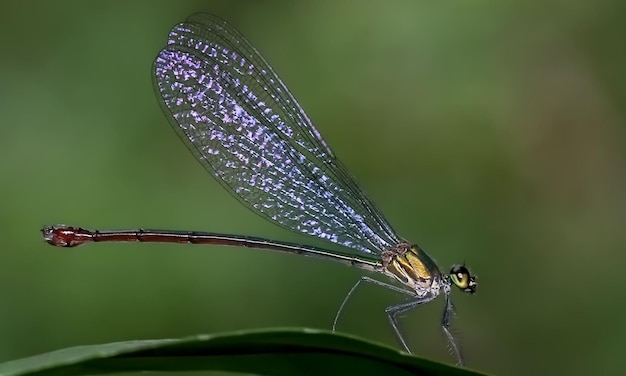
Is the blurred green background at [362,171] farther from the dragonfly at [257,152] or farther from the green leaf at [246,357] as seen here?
the green leaf at [246,357]

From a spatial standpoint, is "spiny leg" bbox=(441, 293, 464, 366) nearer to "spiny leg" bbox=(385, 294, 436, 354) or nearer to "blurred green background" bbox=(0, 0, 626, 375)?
"spiny leg" bbox=(385, 294, 436, 354)

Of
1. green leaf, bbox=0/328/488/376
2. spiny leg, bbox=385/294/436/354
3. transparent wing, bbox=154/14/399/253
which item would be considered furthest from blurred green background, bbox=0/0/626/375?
green leaf, bbox=0/328/488/376

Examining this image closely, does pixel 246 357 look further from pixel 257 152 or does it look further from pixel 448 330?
pixel 257 152

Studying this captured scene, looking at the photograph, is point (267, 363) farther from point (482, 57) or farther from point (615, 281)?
point (482, 57)

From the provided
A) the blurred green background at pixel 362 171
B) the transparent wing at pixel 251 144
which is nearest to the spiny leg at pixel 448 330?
the transparent wing at pixel 251 144

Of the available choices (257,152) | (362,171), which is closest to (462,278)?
(257,152)

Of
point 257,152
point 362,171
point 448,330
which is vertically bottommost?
point 448,330
